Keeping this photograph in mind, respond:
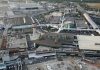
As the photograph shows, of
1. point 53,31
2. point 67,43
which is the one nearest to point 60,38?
point 67,43

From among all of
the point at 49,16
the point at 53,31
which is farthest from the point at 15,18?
the point at 53,31

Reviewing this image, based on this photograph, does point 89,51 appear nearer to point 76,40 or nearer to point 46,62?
point 76,40

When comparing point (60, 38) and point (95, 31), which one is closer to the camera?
point (60, 38)

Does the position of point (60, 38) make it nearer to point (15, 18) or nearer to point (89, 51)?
point (89, 51)

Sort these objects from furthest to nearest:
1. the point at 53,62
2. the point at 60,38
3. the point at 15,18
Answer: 1. the point at 15,18
2. the point at 60,38
3. the point at 53,62

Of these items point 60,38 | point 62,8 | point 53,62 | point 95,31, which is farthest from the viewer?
point 62,8

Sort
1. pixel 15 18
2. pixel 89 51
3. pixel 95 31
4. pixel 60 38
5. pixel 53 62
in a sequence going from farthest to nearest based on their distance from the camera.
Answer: pixel 15 18
pixel 95 31
pixel 60 38
pixel 89 51
pixel 53 62

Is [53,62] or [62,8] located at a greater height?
[62,8]

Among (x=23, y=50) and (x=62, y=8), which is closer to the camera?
(x=23, y=50)

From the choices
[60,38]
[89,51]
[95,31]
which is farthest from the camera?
[95,31]
